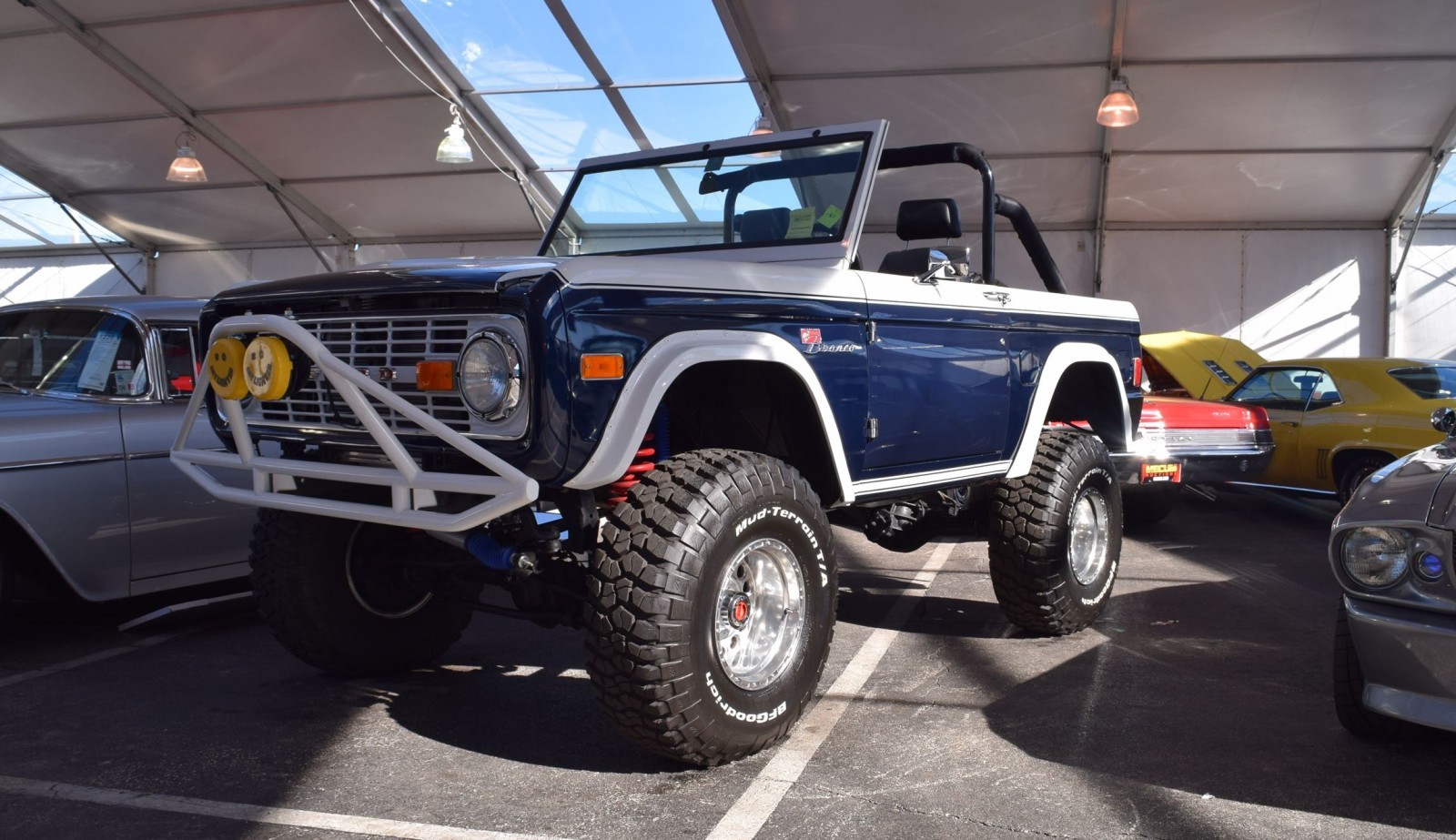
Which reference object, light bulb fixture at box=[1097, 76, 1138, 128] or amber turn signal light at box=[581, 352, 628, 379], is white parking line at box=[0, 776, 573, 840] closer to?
amber turn signal light at box=[581, 352, 628, 379]

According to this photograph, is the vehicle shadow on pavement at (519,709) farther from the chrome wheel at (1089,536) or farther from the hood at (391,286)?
the chrome wheel at (1089,536)

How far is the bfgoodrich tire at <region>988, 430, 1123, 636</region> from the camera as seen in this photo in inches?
195

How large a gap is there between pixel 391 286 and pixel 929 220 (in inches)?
82.9

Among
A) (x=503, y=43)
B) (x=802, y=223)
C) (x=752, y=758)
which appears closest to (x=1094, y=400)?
(x=802, y=223)

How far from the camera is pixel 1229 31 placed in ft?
38.8

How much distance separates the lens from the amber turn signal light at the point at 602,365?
3174mm

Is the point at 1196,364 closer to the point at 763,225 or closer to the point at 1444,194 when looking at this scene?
the point at 1444,194

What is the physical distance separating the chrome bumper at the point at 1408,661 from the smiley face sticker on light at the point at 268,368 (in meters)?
3.15

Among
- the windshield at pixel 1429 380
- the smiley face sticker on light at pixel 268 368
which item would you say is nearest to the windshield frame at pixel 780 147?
the smiley face sticker on light at pixel 268 368

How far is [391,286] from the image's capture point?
3.42m

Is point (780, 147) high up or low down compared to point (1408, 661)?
up

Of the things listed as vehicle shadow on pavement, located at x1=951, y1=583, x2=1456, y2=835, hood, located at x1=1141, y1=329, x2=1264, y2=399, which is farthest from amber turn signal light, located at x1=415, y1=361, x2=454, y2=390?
hood, located at x1=1141, y1=329, x2=1264, y2=399

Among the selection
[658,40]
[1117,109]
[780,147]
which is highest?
[658,40]

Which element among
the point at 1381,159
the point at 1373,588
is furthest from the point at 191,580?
the point at 1381,159
